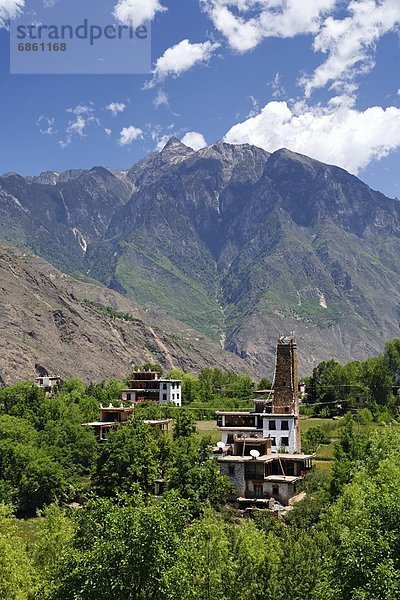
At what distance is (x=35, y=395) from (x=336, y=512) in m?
73.0

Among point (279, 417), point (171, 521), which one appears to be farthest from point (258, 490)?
point (171, 521)

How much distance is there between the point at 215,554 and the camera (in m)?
36.4

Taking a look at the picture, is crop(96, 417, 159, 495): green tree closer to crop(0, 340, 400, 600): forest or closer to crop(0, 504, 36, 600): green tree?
crop(0, 340, 400, 600): forest

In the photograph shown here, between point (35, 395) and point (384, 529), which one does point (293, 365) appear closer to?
point (35, 395)

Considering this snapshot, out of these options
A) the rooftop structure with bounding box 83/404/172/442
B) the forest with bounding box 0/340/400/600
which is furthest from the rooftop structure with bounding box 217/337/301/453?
the rooftop structure with bounding box 83/404/172/442

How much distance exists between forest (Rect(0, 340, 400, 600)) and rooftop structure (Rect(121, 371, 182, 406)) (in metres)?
12.9

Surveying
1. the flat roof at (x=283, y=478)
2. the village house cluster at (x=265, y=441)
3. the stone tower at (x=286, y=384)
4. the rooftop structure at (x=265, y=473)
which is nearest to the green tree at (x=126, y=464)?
the village house cluster at (x=265, y=441)

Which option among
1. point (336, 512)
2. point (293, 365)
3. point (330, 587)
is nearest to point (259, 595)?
point (330, 587)

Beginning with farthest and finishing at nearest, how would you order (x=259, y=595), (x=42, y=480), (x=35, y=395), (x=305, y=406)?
(x=305, y=406) → (x=35, y=395) → (x=42, y=480) → (x=259, y=595)

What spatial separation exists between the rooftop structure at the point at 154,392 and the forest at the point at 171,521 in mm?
12891

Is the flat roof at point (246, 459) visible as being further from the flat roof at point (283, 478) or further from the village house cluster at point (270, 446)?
the flat roof at point (283, 478)

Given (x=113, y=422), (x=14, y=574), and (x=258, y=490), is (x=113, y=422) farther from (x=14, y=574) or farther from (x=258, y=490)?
(x=14, y=574)

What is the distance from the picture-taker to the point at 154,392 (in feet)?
409

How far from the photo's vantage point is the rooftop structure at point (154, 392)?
406 feet
